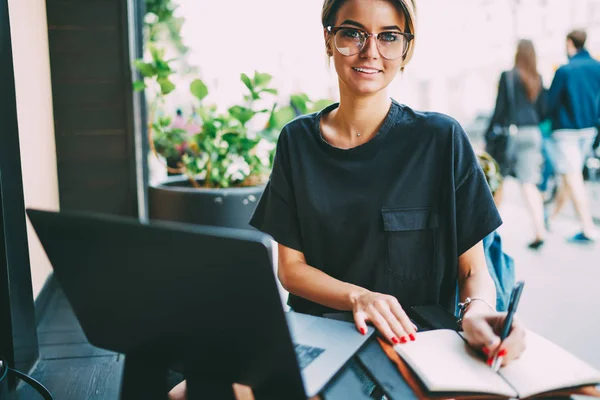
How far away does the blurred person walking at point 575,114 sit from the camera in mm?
4246

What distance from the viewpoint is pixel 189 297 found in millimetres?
639

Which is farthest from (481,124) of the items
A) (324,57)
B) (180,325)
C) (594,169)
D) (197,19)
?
(180,325)

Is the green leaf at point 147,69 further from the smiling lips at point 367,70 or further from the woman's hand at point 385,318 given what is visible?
the woman's hand at point 385,318

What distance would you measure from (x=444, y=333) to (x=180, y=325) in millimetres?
391

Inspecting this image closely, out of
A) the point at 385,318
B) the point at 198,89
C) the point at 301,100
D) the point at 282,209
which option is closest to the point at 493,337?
the point at 385,318

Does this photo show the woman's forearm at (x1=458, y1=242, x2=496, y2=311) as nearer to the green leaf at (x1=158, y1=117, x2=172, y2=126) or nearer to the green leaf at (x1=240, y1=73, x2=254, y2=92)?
the green leaf at (x1=240, y1=73, x2=254, y2=92)

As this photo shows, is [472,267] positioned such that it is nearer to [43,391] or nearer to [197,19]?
[43,391]

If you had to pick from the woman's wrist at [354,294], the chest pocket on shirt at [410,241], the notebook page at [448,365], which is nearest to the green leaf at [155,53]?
the chest pocket on shirt at [410,241]

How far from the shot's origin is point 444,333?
829 mm

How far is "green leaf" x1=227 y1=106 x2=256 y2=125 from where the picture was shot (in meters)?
2.69

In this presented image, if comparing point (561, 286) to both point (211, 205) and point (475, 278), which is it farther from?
point (475, 278)

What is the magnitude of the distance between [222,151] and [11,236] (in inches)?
51.0

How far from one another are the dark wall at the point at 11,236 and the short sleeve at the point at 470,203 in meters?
1.19

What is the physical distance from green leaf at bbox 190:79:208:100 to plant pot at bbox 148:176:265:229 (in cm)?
46
